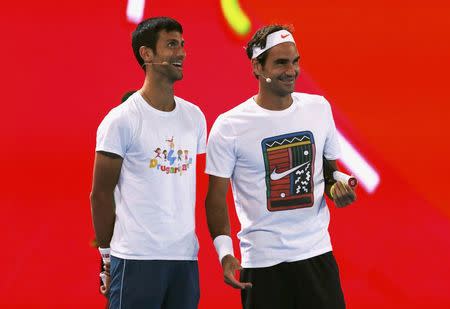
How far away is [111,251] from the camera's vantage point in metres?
3.40

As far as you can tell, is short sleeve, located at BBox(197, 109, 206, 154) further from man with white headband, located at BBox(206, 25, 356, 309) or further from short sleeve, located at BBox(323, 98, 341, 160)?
short sleeve, located at BBox(323, 98, 341, 160)

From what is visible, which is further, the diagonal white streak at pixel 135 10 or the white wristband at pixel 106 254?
the diagonal white streak at pixel 135 10

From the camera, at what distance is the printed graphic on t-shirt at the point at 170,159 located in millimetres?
3334

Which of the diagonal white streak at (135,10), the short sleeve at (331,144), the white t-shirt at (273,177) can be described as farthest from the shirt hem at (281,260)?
the diagonal white streak at (135,10)

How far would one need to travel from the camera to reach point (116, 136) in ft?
10.8

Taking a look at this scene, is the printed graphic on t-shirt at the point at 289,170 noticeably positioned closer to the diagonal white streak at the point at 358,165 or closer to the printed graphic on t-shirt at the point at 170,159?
the printed graphic on t-shirt at the point at 170,159

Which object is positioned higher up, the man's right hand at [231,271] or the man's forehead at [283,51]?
the man's forehead at [283,51]

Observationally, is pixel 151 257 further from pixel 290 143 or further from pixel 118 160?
pixel 290 143

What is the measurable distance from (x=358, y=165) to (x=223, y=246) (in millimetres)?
2491

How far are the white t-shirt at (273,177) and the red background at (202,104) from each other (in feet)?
7.21

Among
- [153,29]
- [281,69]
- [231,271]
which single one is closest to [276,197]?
[231,271]

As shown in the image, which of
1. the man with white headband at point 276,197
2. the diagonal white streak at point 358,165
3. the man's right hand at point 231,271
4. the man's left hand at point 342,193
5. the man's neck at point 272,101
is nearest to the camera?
the man's right hand at point 231,271

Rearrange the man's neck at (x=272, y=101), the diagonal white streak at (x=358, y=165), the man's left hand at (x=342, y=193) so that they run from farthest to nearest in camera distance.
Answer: the diagonal white streak at (x=358, y=165)
the man's neck at (x=272, y=101)
the man's left hand at (x=342, y=193)

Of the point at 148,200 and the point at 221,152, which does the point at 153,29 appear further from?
the point at 148,200
